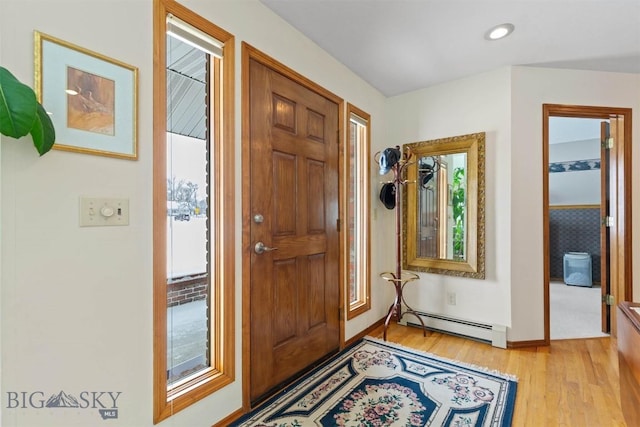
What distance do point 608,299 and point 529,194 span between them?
132 cm

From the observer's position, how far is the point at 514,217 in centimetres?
254

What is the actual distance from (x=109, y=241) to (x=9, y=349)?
431 mm

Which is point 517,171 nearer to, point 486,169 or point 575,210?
point 486,169

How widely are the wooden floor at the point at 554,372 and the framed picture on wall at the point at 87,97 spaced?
7.79ft

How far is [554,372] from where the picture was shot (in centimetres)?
213

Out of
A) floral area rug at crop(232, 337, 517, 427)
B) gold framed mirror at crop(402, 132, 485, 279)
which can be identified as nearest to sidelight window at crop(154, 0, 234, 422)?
floral area rug at crop(232, 337, 517, 427)

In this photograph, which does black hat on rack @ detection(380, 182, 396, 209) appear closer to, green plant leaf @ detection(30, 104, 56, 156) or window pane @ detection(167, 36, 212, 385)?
→ window pane @ detection(167, 36, 212, 385)

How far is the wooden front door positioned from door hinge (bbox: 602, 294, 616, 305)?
2.54 metres

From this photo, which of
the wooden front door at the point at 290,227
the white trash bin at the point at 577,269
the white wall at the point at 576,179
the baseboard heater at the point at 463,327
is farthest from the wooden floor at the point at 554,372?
the white wall at the point at 576,179

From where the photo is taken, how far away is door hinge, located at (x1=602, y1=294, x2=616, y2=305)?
276 centimetres

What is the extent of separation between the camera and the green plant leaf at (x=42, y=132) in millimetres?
921

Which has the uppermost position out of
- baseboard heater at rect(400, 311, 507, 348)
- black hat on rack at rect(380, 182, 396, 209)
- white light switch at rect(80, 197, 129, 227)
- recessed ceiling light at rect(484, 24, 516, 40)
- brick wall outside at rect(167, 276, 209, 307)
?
recessed ceiling light at rect(484, 24, 516, 40)

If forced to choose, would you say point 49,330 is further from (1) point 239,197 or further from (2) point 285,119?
(2) point 285,119

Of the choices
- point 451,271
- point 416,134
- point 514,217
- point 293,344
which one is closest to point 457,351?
point 451,271
